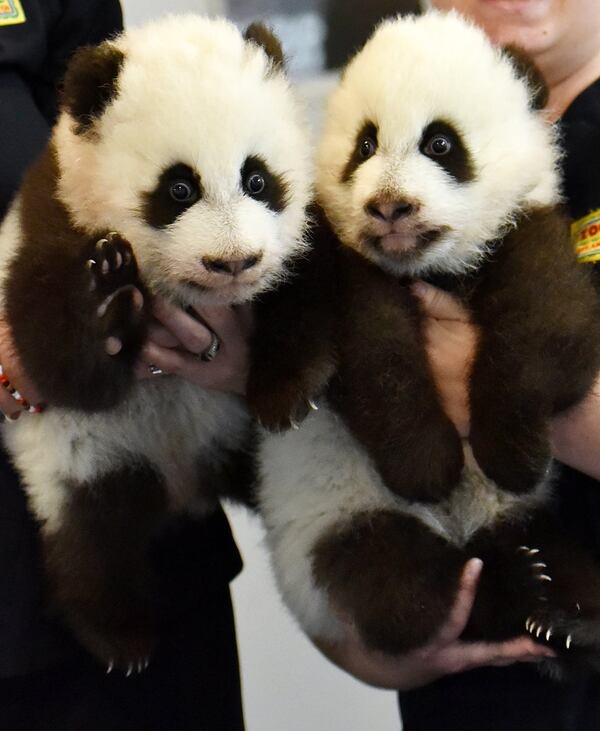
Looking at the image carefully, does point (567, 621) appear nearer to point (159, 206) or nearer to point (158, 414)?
point (158, 414)

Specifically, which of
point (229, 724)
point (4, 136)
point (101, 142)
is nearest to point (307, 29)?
point (4, 136)

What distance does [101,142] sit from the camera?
4.21 feet

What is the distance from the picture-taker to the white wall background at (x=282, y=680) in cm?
306

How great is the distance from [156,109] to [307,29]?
188 centimetres

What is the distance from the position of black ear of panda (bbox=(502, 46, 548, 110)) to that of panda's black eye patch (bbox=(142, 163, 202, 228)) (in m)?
0.59

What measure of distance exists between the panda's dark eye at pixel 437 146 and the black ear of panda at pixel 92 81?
47 cm

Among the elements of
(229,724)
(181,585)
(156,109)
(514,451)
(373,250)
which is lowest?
(229,724)

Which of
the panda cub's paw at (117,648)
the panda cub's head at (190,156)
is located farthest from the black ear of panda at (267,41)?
the panda cub's paw at (117,648)

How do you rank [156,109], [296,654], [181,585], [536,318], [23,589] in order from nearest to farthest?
[156,109] → [536,318] → [23,589] → [181,585] → [296,654]

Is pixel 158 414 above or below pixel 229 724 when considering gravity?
above

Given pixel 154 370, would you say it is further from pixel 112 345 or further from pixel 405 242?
pixel 405 242

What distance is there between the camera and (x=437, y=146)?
1.35 m

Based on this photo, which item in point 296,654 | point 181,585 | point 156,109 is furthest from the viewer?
point 296,654

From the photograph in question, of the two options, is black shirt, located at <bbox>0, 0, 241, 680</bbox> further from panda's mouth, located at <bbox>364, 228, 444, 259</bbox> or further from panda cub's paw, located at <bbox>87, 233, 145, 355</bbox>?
panda's mouth, located at <bbox>364, 228, 444, 259</bbox>
